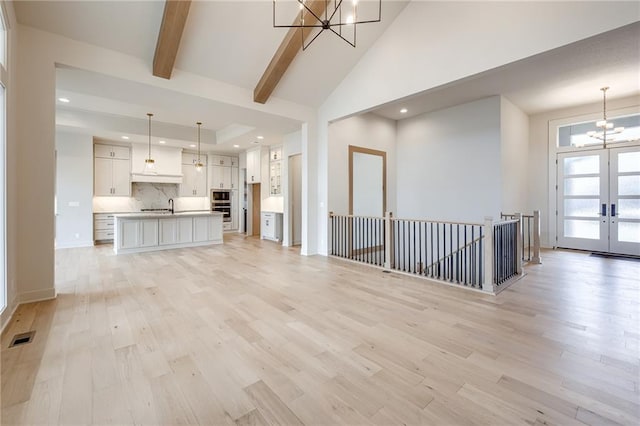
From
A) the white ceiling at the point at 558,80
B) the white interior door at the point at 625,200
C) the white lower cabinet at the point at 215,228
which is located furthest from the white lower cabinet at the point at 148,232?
the white interior door at the point at 625,200

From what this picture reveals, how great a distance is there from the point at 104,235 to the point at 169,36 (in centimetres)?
690

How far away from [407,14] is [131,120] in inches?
273

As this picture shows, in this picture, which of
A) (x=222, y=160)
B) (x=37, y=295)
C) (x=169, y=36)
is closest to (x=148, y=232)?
(x=37, y=295)

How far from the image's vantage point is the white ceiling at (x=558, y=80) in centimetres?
375

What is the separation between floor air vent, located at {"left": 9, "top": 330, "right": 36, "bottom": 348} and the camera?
2.34m

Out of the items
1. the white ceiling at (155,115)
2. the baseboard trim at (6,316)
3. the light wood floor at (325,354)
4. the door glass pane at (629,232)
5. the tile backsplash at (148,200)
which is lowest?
the light wood floor at (325,354)

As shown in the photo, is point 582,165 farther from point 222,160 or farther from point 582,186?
point 222,160

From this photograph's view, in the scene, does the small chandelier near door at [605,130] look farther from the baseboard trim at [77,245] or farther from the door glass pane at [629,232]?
the baseboard trim at [77,245]

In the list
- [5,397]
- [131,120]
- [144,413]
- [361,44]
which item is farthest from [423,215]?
[131,120]

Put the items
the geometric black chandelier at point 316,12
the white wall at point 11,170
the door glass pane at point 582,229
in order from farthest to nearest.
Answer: the door glass pane at point 582,229 < the geometric black chandelier at point 316,12 < the white wall at point 11,170

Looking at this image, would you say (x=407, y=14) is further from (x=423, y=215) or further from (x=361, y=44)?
(x=423, y=215)

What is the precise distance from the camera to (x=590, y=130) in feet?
21.4

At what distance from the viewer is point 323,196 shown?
628cm

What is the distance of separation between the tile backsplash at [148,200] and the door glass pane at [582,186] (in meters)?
10.6
